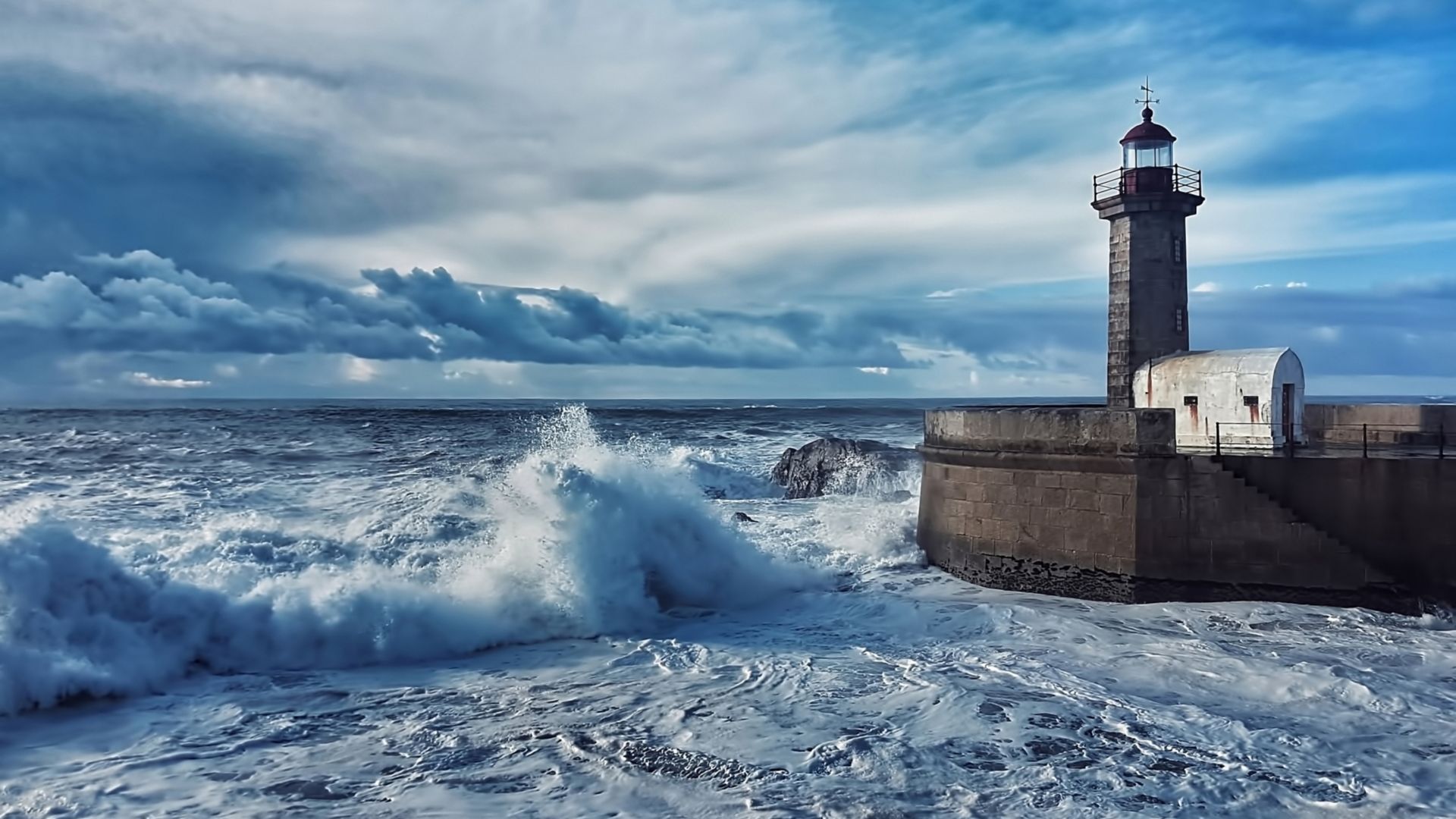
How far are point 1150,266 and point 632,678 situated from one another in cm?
876

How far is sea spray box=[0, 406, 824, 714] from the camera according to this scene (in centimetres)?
650

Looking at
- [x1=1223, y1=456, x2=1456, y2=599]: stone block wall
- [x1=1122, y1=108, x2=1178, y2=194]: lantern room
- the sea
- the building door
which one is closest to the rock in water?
the sea

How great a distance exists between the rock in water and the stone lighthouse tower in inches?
256

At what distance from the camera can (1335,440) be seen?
35.9 ft

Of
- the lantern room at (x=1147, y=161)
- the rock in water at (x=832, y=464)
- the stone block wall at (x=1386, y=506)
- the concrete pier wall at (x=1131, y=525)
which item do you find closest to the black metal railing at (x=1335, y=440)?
the stone block wall at (x=1386, y=506)

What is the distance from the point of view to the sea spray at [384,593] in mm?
6504

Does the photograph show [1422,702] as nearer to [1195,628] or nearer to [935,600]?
[1195,628]

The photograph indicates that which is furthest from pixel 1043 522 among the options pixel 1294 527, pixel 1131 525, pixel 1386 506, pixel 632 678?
pixel 632 678

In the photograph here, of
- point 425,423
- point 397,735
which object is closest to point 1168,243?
point 397,735

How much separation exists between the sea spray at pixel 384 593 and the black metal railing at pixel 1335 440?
4.48 metres

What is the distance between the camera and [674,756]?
5.11m

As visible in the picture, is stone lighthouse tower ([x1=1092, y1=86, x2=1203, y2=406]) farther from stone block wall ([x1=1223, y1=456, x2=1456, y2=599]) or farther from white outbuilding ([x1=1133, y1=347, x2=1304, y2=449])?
stone block wall ([x1=1223, y1=456, x2=1456, y2=599])

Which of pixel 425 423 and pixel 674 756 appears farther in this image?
pixel 425 423

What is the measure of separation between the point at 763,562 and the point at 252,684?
523cm
